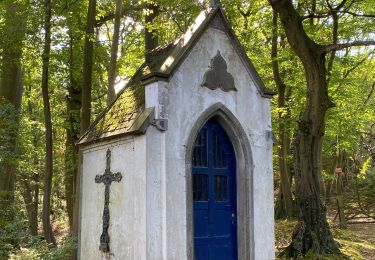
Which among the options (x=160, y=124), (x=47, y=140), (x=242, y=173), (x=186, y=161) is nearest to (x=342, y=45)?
(x=242, y=173)

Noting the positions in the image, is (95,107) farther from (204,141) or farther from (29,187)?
(204,141)

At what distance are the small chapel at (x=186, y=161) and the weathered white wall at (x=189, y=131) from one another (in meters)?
0.02

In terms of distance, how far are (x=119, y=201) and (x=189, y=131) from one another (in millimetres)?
1632

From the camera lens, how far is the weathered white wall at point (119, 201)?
675 cm

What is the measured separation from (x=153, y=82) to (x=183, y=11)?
709 cm

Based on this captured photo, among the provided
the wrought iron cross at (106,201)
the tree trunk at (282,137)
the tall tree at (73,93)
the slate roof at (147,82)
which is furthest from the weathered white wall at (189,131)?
the tree trunk at (282,137)

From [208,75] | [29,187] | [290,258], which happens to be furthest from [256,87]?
[29,187]

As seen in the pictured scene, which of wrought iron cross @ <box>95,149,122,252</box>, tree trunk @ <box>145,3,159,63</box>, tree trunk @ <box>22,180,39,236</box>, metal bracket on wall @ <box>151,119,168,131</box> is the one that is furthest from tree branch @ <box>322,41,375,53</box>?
tree trunk @ <box>22,180,39,236</box>

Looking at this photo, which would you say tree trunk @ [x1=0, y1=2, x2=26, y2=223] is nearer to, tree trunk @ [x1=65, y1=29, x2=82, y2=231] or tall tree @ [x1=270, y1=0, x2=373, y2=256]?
tree trunk @ [x1=65, y1=29, x2=82, y2=231]

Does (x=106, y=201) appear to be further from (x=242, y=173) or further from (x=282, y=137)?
(x=282, y=137)

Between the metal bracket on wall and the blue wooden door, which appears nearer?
the metal bracket on wall

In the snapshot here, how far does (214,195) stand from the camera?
25.4 ft

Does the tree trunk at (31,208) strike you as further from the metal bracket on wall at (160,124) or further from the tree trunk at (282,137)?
the metal bracket on wall at (160,124)

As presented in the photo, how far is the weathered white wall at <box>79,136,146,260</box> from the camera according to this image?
266 inches
